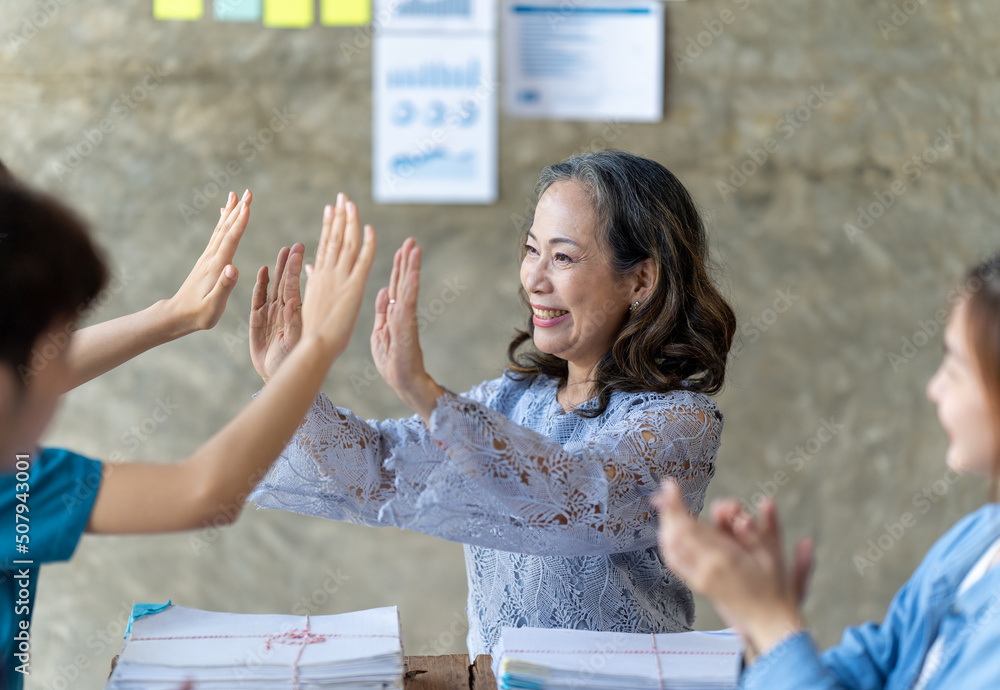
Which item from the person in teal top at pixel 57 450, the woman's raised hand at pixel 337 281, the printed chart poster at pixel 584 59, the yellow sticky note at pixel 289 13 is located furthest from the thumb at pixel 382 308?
the yellow sticky note at pixel 289 13

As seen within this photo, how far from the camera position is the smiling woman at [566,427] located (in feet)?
4.83

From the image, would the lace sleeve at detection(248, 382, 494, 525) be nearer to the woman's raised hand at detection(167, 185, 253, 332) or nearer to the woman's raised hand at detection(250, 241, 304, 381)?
the woman's raised hand at detection(250, 241, 304, 381)

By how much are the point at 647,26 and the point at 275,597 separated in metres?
2.70

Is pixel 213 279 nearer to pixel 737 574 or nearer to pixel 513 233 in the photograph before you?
pixel 737 574

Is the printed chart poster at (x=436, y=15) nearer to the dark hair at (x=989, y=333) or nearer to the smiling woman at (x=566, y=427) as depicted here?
the smiling woman at (x=566, y=427)

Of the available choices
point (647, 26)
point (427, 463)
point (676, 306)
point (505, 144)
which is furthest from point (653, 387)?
point (647, 26)

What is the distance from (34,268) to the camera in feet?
3.76

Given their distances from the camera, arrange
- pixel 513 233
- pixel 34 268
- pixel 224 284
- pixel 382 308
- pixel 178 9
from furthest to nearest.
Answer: pixel 513 233, pixel 178 9, pixel 224 284, pixel 382 308, pixel 34 268

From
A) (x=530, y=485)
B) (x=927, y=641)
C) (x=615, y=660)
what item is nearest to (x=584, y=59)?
(x=530, y=485)

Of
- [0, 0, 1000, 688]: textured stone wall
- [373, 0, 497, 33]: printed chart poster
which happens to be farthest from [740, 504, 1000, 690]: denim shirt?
[373, 0, 497, 33]: printed chart poster

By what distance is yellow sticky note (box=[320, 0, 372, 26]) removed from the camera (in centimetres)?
338

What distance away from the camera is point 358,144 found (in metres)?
3.46

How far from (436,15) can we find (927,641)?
113 inches

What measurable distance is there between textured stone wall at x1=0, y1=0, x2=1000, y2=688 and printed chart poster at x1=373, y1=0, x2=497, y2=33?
15 cm
